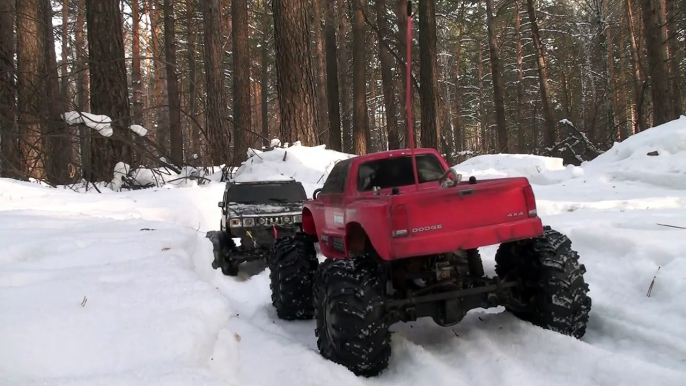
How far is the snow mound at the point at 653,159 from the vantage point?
9745 mm

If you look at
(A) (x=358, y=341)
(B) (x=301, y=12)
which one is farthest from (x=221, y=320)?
(B) (x=301, y=12)

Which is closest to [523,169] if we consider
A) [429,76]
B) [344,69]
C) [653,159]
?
[653,159]

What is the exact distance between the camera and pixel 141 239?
5875 mm

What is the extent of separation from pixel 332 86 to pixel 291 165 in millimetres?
11279

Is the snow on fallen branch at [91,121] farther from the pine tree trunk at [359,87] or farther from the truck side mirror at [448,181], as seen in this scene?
the pine tree trunk at [359,87]

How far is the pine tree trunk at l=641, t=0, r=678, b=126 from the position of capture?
1417 cm

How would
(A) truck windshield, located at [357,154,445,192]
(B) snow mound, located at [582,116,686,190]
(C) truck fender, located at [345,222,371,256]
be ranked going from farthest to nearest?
(B) snow mound, located at [582,116,686,190] < (A) truck windshield, located at [357,154,445,192] < (C) truck fender, located at [345,222,371,256]

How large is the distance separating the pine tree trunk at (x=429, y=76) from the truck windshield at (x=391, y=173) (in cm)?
1057

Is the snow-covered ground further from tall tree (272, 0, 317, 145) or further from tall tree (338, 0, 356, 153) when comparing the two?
tall tree (338, 0, 356, 153)

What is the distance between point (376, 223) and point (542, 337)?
1.58m

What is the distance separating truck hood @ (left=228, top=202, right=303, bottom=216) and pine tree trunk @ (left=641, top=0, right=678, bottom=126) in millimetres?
11133

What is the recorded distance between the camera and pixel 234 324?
5.01 metres

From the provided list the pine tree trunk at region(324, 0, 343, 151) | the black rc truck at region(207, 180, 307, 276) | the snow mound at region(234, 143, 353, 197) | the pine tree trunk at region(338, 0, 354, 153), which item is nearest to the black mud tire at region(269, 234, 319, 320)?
the black rc truck at region(207, 180, 307, 276)

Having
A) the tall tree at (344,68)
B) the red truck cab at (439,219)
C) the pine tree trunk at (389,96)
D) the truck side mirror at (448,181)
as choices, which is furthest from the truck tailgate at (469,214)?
the tall tree at (344,68)
